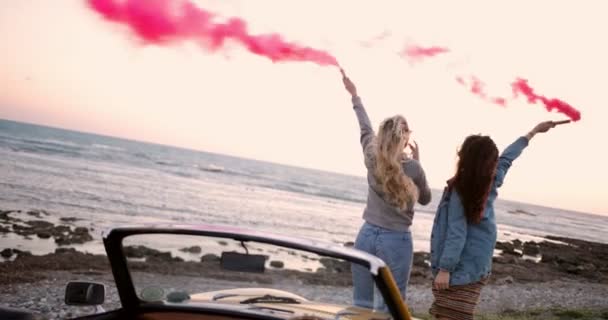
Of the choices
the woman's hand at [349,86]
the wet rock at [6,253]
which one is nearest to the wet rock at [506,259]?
the wet rock at [6,253]

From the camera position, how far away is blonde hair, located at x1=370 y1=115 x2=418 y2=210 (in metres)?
4.95

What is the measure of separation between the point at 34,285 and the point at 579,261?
105 feet

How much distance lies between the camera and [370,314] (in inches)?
118

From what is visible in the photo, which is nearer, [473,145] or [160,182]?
[473,145]

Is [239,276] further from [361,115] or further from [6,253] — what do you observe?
[6,253]

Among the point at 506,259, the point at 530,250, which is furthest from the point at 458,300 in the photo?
the point at 530,250

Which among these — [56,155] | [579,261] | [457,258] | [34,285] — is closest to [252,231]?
[457,258]

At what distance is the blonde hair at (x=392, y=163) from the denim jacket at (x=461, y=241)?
307 mm

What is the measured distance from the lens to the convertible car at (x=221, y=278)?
2.94m

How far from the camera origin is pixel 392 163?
4.95 meters

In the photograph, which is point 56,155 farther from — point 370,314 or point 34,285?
point 370,314

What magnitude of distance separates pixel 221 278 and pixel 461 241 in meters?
2.09

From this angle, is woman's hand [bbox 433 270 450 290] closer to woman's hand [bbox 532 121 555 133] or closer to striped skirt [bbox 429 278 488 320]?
striped skirt [bbox 429 278 488 320]

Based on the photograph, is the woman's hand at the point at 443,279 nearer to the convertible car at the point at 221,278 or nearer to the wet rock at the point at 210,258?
the convertible car at the point at 221,278
